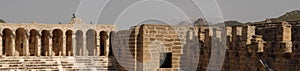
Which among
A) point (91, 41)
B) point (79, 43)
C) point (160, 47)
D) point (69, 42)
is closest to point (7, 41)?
point (69, 42)

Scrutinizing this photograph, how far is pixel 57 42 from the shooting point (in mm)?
20375

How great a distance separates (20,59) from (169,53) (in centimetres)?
648

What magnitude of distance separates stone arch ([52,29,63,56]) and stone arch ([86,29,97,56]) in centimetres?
135

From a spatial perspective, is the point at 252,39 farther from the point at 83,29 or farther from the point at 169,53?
the point at 83,29

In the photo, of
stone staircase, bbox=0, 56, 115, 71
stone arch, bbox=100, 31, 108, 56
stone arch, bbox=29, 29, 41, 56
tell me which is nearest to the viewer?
stone staircase, bbox=0, 56, 115, 71

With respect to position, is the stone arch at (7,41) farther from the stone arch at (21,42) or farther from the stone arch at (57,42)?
the stone arch at (57,42)

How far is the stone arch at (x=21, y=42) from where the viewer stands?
18.6 m

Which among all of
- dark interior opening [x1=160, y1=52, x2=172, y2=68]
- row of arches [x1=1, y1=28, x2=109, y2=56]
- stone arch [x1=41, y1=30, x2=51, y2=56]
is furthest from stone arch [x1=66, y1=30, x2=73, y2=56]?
dark interior opening [x1=160, y1=52, x2=172, y2=68]

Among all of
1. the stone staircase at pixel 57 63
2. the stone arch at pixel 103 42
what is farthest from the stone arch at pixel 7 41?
the stone arch at pixel 103 42

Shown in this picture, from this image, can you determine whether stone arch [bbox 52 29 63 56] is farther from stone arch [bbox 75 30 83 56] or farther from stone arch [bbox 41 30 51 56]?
stone arch [bbox 75 30 83 56]

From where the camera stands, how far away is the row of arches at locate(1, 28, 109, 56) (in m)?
18.4

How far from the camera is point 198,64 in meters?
11.9

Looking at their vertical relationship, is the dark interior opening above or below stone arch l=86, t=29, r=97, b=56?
below

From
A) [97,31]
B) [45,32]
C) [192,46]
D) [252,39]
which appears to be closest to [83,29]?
[97,31]
